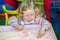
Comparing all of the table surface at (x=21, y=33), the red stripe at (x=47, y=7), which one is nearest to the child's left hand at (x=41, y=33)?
the table surface at (x=21, y=33)

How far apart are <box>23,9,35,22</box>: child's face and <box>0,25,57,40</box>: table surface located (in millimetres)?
59

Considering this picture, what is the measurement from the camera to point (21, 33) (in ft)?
2.78

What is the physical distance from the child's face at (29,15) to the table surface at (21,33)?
59 mm

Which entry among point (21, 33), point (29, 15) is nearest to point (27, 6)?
point (29, 15)

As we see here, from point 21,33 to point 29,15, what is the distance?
142 mm

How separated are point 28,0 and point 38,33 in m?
0.26

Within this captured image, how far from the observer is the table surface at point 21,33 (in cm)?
82

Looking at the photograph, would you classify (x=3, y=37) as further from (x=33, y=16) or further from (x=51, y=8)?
(x=51, y=8)

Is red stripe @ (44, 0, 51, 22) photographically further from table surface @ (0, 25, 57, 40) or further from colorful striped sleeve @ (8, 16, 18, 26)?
colorful striped sleeve @ (8, 16, 18, 26)

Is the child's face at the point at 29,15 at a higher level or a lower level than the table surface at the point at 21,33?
higher

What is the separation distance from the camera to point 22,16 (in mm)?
912

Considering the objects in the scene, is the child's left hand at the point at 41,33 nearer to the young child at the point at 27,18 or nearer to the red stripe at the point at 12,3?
the young child at the point at 27,18

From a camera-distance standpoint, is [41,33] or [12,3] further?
[12,3]

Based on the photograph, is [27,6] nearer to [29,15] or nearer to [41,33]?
[29,15]
